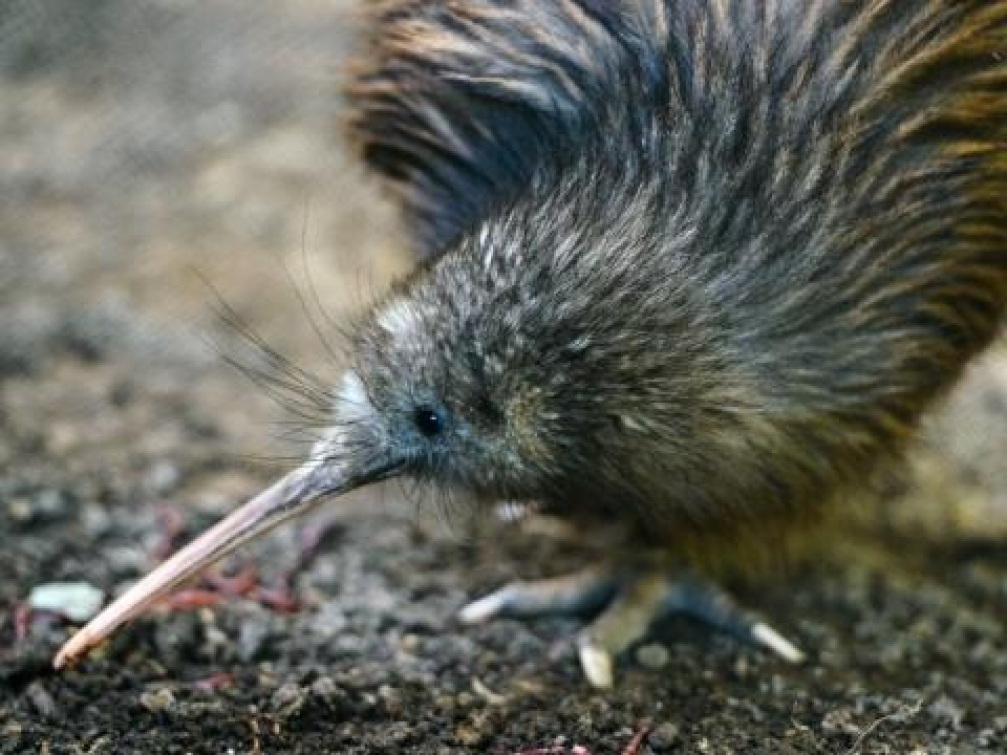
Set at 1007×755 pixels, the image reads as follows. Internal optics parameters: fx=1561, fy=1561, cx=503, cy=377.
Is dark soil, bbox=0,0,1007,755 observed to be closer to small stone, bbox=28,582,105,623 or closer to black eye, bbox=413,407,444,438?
small stone, bbox=28,582,105,623

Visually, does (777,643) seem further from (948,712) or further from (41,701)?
(41,701)

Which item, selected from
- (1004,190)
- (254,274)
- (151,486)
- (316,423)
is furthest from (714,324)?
(254,274)

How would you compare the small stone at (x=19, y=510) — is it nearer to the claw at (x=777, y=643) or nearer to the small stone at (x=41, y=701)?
the small stone at (x=41, y=701)

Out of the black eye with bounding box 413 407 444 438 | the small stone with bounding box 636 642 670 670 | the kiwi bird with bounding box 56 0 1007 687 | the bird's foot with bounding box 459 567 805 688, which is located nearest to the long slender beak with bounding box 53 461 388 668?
the kiwi bird with bounding box 56 0 1007 687

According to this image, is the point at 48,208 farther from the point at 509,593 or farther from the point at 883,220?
the point at 883,220

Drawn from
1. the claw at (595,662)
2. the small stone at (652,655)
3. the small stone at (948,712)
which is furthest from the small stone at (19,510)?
the small stone at (948,712)
